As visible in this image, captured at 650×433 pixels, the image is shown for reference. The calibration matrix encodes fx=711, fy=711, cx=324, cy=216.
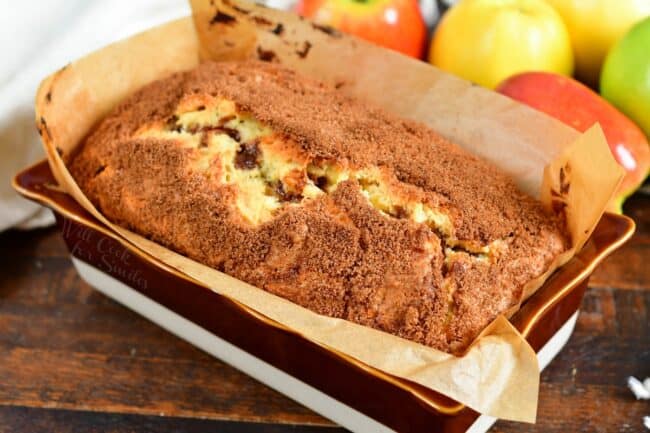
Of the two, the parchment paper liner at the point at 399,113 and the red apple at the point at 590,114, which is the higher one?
the parchment paper liner at the point at 399,113

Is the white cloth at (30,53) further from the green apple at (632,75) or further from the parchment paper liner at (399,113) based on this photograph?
the green apple at (632,75)

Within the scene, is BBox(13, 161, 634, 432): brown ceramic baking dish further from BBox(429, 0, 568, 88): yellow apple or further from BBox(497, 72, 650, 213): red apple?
BBox(429, 0, 568, 88): yellow apple

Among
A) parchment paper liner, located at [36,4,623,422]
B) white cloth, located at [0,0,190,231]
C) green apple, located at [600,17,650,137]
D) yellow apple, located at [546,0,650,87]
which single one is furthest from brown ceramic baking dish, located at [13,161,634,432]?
yellow apple, located at [546,0,650,87]

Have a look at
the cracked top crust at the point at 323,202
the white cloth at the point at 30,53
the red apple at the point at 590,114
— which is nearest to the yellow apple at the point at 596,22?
the red apple at the point at 590,114

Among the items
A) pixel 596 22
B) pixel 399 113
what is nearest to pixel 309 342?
pixel 399 113

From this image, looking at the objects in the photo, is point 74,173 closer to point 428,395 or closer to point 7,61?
point 7,61

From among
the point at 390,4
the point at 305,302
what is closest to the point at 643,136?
the point at 390,4
